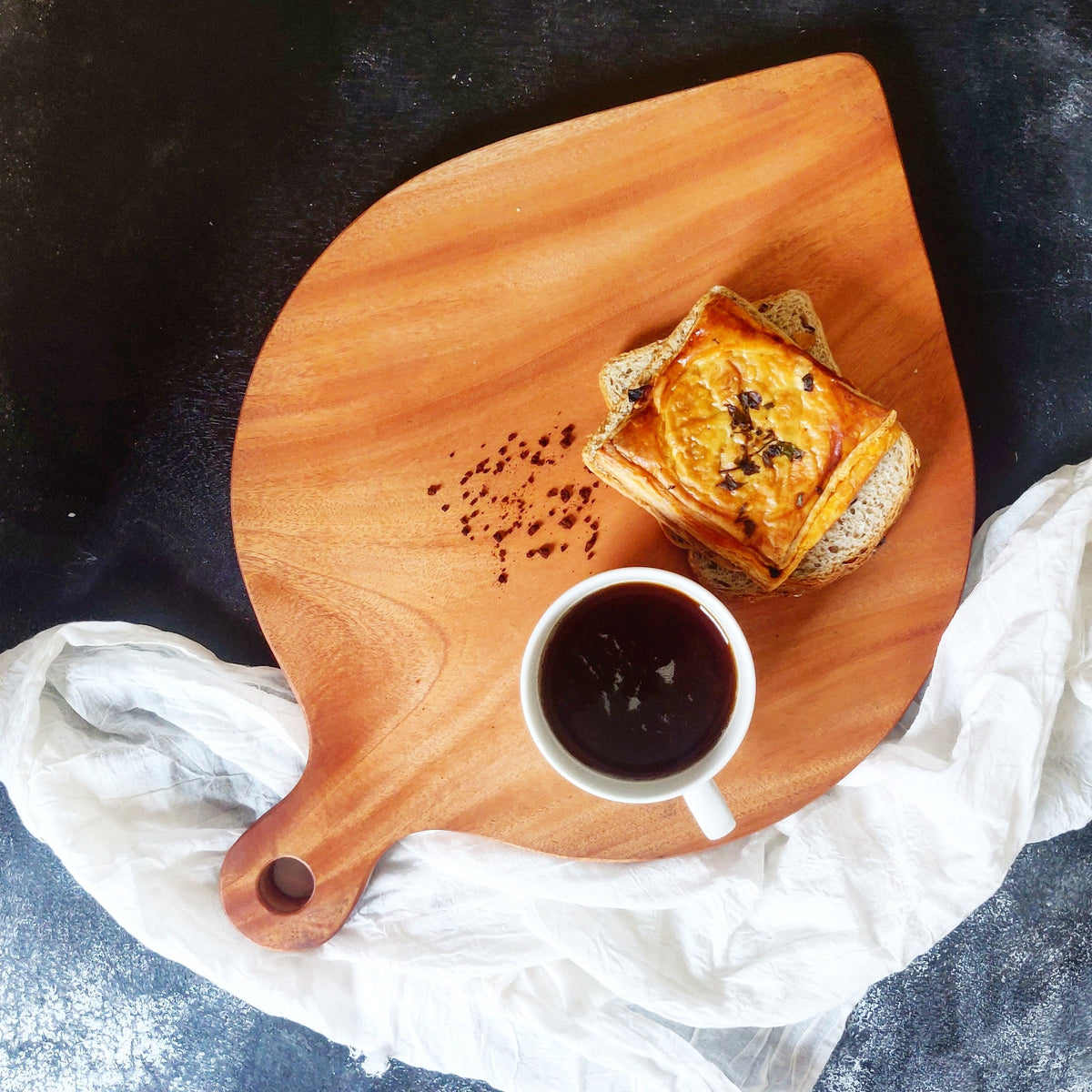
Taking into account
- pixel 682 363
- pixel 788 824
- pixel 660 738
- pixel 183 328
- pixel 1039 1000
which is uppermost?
pixel 682 363

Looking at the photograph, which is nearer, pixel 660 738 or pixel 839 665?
pixel 660 738

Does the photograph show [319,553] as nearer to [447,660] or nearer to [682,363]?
[447,660]

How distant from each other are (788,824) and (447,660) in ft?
2.17

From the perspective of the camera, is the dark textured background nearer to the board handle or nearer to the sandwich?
the board handle

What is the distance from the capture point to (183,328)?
1.76m

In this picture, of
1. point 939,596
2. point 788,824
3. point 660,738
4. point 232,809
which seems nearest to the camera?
point 660,738

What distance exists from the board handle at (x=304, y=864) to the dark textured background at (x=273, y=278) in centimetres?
42

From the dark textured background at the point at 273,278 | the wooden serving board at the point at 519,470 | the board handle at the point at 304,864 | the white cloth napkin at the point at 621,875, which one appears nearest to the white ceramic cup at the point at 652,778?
the wooden serving board at the point at 519,470

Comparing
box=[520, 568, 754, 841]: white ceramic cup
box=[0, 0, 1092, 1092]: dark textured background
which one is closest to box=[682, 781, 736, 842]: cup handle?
box=[520, 568, 754, 841]: white ceramic cup

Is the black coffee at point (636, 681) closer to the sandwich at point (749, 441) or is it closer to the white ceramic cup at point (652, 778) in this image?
the white ceramic cup at point (652, 778)

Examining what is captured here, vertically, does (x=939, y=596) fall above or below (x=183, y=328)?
below

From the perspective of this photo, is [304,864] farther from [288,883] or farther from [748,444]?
[748,444]

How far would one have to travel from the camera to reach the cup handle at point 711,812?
3.98 feet

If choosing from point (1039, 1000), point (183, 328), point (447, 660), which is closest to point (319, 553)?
point (447, 660)
